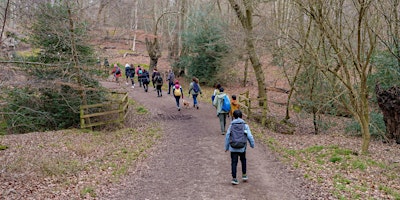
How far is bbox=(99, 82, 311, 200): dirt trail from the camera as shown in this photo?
8047mm

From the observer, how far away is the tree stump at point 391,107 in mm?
14828

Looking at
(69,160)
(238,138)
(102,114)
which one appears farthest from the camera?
(102,114)

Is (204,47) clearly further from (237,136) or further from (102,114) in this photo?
(237,136)

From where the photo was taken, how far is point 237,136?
802 centimetres

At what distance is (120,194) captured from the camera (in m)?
8.30

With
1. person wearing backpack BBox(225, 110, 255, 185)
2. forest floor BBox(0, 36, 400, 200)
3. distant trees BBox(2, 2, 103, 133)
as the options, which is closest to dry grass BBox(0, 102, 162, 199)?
forest floor BBox(0, 36, 400, 200)

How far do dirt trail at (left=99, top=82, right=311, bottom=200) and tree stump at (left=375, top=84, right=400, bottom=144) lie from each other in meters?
6.71

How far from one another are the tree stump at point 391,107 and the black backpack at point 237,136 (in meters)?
9.94

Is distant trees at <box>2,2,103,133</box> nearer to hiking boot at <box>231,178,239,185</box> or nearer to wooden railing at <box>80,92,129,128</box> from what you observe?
wooden railing at <box>80,92,129,128</box>

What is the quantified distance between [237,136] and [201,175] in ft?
6.10

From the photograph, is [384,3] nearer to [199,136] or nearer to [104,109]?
[199,136]

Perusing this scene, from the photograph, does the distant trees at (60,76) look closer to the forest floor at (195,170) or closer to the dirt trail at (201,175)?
the forest floor at (195,170)

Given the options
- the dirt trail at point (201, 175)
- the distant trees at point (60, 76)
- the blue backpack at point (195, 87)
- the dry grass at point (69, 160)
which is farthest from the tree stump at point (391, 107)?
the distant trees at point (60, 76)

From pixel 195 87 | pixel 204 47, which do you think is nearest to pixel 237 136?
pixel 195 87
